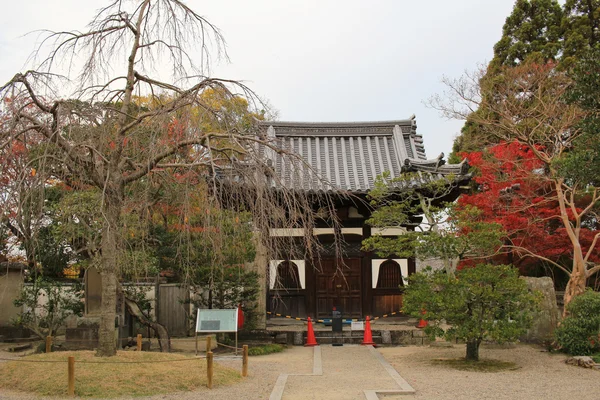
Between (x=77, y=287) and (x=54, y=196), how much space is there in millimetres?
2434

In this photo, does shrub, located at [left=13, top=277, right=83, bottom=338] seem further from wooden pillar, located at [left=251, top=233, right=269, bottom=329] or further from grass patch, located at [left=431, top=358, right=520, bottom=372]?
grass patch, located at [left=431, top=358, right=520, bottom=372]

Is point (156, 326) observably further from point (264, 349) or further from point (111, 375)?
point (111, 375)

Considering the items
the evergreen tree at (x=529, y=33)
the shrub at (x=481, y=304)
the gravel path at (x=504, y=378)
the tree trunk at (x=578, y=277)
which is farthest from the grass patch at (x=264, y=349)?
the evergreen tree at (x=529, y=33)

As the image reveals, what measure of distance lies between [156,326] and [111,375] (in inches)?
204

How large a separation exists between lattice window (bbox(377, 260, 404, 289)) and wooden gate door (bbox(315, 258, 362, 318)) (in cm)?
64

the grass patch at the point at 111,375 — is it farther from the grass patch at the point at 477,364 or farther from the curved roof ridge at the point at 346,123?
the curved roof ridge at the point at 346,123

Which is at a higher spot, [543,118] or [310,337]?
[543,118]

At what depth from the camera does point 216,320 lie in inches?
505

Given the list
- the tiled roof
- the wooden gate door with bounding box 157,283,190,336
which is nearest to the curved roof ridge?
the tiled roof

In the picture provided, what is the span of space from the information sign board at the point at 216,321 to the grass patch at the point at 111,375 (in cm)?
285

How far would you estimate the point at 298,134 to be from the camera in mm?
19125

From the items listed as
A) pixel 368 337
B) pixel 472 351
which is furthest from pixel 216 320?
pixel 472 351

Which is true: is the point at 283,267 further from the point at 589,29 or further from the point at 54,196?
the point at 589,29

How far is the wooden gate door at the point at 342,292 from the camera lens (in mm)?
16328
